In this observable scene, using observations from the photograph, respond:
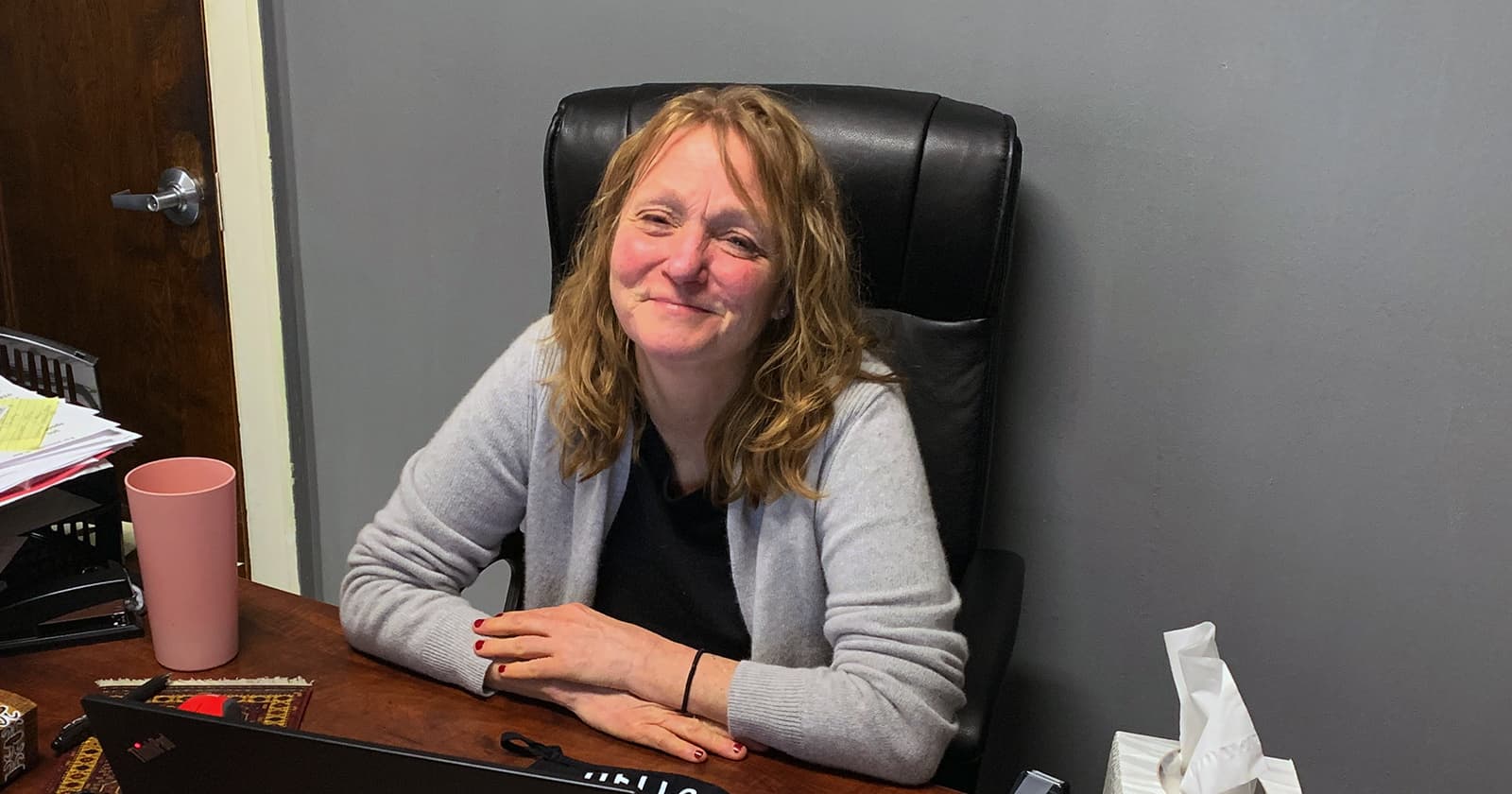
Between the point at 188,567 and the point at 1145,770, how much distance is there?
31.9 inches

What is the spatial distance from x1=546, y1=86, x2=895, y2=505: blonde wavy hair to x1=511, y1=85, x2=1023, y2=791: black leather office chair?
0.09 meters

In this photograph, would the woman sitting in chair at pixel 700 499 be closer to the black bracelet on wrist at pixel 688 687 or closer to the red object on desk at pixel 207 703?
the black bracelet on wrist at pixel 688 687

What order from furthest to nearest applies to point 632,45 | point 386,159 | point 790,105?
point 386,159
point 632,45
point 790,105

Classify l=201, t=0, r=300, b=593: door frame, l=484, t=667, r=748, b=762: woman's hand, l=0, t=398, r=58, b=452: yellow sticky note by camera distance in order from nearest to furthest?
l=484, t=667, r=748, b=762: woman's hand < l=0, t=398, r=58, b=452: yellow sticky note < l=201, t=0, r=300, b=593: door frame

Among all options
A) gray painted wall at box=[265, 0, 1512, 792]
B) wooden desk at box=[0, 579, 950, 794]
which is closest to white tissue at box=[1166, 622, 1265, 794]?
wooden desk at box=[0, 579, 950, 794]

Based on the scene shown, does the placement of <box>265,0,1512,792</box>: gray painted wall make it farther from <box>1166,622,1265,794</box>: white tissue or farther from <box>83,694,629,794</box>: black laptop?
<box>83,694,629,794</box>: black laptop

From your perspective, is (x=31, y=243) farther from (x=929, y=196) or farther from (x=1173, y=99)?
(x=1173, y=99)

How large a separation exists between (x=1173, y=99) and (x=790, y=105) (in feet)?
1.54

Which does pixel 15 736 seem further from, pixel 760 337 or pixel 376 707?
pixel 760 337

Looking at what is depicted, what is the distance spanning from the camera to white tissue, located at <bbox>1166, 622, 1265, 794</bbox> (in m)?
0.85

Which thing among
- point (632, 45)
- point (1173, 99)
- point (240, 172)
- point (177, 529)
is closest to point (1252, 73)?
point (1173, 99)

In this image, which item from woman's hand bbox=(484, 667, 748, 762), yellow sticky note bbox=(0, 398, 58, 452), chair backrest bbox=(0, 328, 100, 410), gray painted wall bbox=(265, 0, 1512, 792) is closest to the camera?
woman's hand bbox=(484, 667, 748, 762)

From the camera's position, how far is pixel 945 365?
1.36 metres

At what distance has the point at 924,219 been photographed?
1.28 metres
